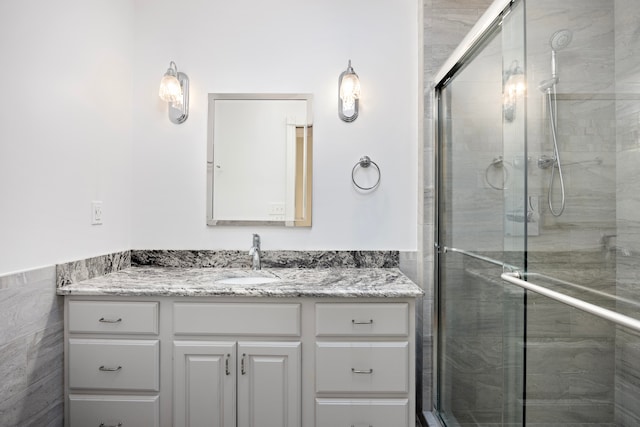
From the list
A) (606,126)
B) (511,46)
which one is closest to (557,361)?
(606,126)

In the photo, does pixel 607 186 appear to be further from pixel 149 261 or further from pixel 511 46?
pixel 149 261

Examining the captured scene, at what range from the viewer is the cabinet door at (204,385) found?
153 cm

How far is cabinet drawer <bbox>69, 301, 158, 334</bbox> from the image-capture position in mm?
1546

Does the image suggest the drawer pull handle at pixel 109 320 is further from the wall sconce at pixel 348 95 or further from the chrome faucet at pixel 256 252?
the wall sconce at pixel 348 95

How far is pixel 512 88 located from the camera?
4.08 ft

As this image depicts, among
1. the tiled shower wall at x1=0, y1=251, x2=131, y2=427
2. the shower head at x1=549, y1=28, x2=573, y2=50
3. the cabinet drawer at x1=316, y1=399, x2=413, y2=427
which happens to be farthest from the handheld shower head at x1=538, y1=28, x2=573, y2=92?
the tiled shower wall at x1=0, y1=251, x2=131, y2=427

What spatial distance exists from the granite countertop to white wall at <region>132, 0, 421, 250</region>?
0.76 ft

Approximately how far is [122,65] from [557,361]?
244 cm

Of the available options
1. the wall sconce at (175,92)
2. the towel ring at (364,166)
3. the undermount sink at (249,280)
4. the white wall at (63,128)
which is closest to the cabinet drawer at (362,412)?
the undermount sink at (249,280)

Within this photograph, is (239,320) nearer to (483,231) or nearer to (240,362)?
(240,362)

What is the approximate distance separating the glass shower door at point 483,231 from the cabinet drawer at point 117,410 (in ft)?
4.50

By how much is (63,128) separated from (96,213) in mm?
439

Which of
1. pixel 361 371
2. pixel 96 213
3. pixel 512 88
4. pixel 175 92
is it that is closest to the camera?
pixel 512 88

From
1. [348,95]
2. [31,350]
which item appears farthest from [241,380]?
[348,95]
